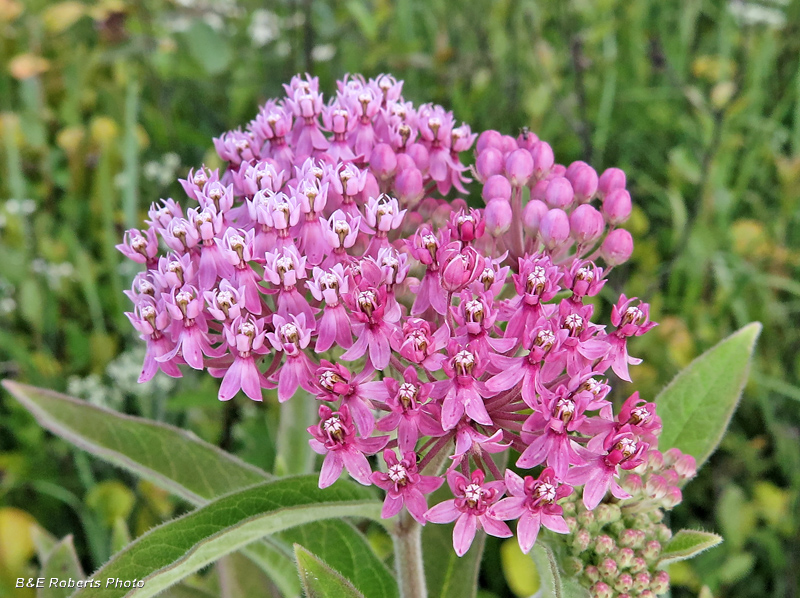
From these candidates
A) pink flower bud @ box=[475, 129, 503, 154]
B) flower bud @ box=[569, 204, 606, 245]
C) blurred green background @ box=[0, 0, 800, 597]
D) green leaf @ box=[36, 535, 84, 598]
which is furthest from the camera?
blurred green background @ box=[0, 0, 800, 597]

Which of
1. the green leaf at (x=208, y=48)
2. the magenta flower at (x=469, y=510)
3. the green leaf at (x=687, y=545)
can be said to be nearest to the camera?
the magenta flower at (x=469, y=510)

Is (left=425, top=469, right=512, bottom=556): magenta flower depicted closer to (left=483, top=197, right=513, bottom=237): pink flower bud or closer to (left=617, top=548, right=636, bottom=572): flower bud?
(left=617, top=548, right=636, bottom=572): flower bud

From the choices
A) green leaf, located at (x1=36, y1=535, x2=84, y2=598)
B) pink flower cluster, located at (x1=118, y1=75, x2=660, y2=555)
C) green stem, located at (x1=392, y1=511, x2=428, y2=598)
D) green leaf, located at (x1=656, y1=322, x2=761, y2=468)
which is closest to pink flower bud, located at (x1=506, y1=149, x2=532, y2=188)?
pink flower cluster, located at (x1=118, y1=75, x2=660, y2=555)

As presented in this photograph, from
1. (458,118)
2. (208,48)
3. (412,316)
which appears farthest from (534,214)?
(208,48)

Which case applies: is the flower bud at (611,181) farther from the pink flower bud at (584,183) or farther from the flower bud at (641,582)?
the flower bud at (641,582)

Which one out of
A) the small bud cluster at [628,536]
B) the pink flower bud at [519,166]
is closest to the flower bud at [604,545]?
the small bud cluster at [628,536]

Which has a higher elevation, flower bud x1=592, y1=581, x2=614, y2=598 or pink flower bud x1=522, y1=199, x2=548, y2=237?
pink flower bud x1=522, y1=199, x2=548, y2=237

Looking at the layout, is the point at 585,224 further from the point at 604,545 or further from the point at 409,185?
the point at 604,545
